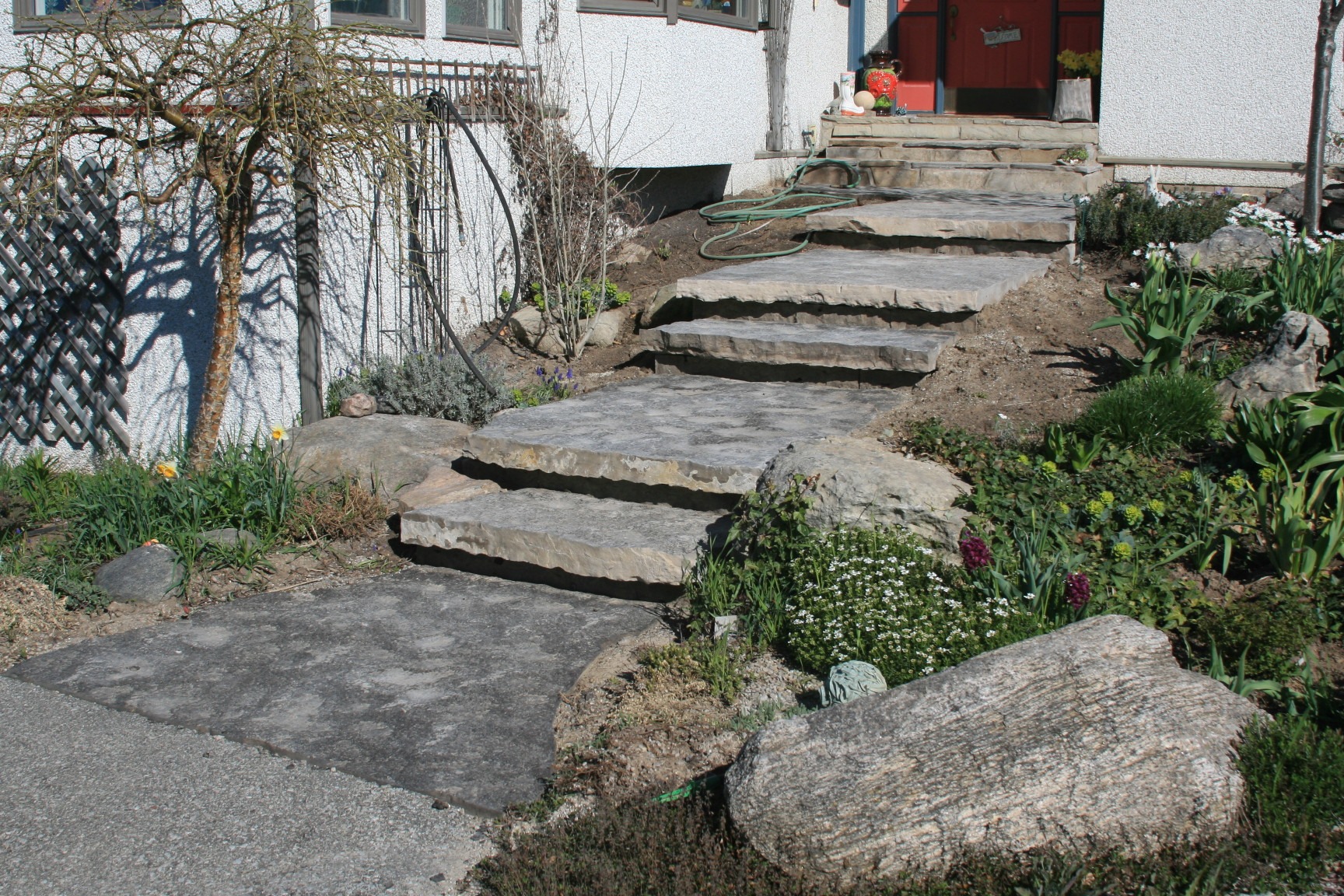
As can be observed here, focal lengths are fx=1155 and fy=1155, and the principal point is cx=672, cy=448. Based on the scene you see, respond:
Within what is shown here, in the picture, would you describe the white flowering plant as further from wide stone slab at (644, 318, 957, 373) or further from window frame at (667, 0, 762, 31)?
window frame at (667, 0, 762, 31)

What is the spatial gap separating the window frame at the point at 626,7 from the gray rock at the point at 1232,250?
4071 mm

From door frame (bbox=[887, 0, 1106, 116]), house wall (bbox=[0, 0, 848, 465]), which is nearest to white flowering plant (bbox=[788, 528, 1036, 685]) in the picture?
house wall (bbox=[0, 0, 848, 465])

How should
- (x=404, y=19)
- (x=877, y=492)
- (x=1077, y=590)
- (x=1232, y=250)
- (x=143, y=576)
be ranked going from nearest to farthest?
(x=1077, y=590) → (x=877, y=492) → (x=143, y=576) → (x=1232, y=250) → (x=404, y=19)

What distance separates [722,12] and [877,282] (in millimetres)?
3999

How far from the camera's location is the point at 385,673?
12.8 ft

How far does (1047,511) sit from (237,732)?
2764 millimetres

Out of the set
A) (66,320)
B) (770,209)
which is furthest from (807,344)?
(66,320)

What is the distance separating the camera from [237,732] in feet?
11.5

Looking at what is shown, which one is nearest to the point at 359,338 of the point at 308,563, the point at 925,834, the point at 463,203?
the point at 463,203

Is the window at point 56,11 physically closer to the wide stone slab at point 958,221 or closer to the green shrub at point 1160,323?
the wide stone slab at point 958,221

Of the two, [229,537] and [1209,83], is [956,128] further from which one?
[229,537]

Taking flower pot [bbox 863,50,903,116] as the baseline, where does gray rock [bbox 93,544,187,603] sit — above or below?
below

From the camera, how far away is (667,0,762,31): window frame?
884 centimetres

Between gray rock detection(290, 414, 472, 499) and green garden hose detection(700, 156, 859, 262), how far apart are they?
2.80m
